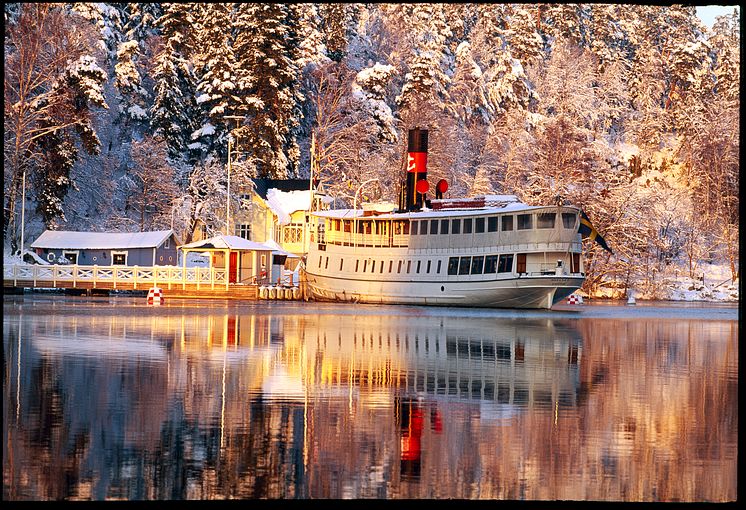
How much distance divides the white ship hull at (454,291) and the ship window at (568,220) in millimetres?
2748

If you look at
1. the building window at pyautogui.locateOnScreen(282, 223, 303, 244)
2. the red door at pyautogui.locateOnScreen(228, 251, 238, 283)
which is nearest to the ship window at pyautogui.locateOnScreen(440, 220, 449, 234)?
the red door at pyautogui.locateOnScreen(228, 251, 238, 283)

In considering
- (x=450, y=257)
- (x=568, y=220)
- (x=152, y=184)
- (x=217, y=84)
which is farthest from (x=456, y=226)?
(x=217, y=84)

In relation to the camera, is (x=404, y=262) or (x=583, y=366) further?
(x=404, y=262)

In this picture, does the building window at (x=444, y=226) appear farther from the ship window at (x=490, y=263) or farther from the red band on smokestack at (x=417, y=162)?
the red band on smokestack at (x=417, y=162)

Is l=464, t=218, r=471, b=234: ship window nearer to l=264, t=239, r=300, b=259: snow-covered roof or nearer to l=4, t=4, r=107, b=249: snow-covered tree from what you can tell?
l=264, t=239, r=300, b=259: snow-covered roof

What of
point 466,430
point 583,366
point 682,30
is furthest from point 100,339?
point 682,30

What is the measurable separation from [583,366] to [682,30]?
114 m

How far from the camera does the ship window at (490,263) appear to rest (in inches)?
2542

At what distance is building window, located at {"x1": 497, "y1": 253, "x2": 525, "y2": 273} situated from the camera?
63.8 meters

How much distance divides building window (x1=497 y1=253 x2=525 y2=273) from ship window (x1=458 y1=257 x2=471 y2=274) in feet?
7.85

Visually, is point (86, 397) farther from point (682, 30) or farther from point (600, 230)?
point (682, 30)

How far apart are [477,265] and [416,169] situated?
11.2 meters

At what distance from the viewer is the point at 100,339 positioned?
1241 inches

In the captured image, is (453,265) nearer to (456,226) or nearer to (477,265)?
(477,265)
